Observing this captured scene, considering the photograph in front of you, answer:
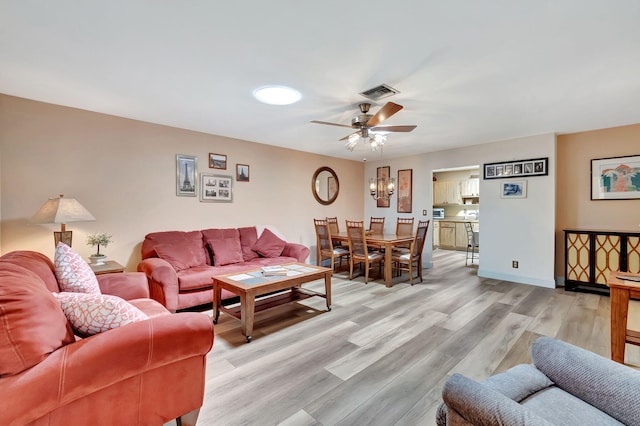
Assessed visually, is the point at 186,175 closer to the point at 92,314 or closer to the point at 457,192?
the point at 92,314

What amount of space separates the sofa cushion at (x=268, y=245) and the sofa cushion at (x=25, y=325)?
10.2ft

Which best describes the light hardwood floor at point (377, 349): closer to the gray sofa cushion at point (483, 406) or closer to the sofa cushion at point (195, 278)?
the sofa cushion at point (195, 278)

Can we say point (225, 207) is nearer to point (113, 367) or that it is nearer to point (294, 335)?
point (294, 335)

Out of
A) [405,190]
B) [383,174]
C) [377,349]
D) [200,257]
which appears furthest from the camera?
[383,174]

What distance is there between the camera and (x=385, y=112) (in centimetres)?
265

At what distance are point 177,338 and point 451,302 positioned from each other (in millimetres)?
3346

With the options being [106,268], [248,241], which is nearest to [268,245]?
[248,241]

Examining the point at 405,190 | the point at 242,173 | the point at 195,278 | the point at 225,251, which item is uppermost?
the point at 242,173

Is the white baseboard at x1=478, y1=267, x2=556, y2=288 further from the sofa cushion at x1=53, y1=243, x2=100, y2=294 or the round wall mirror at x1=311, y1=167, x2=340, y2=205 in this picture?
the sofa cushion at x1=53, y1=243, x2=100, y2=294

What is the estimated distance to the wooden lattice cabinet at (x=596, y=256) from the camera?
364 cm

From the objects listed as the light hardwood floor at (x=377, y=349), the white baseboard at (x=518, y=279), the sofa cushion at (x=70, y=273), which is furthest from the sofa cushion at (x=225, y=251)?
the white baseboard at (x=518, y=279)

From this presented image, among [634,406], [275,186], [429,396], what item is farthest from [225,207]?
[634,406]

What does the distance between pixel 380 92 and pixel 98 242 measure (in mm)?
3332

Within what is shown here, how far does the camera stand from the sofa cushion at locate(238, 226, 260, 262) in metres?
4.27
